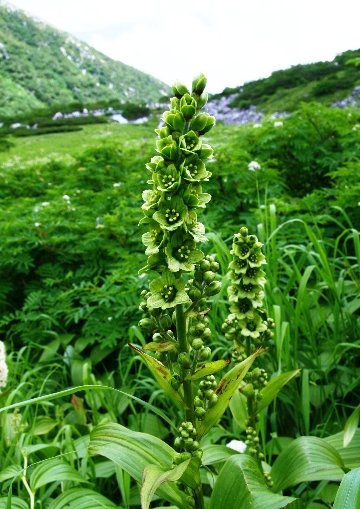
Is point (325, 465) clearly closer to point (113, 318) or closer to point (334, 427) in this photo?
point (334, 427)

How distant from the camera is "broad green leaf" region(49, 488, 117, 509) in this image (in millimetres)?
1836

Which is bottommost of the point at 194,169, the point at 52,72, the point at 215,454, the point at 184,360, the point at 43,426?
the point at 43,426

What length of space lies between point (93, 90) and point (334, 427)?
9897 centimetres

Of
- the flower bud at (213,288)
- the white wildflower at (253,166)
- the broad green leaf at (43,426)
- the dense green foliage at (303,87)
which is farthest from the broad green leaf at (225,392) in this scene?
the dense green foliage at (303,87)

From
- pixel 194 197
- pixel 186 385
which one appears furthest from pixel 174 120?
pixel 186 385

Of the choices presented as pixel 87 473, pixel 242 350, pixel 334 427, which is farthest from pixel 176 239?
pixel 334 427

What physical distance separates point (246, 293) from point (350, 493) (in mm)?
924

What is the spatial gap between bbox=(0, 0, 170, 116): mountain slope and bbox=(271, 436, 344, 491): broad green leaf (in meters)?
67.0

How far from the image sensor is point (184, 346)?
1.58 metres

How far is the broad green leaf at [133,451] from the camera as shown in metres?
1.47

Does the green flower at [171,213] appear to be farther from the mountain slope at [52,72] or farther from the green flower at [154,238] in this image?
the mountain slope at [52,72]

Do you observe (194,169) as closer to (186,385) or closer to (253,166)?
(186,385)

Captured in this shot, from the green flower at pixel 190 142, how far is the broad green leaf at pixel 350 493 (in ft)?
3.08

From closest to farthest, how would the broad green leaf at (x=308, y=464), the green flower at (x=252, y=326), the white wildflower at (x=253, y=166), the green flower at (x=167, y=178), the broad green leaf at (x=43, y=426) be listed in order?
1. the green flower at (x=167, y=178)
2. the broad green leaf at (x=308, y=464)
3. the green flower at (x=252, y=326)
4. the broad green leaf at (x=43, y=426)
5. the white wildflower at (x=253, y=166)
